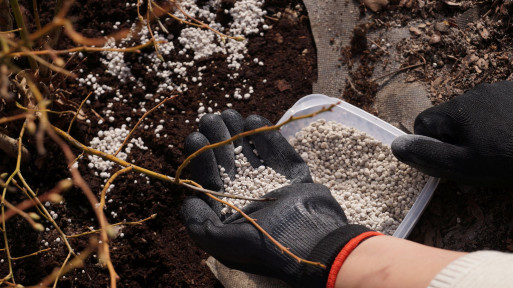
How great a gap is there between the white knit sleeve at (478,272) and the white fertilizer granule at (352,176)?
1.96 ft

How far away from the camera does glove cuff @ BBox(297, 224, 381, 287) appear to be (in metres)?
1.21

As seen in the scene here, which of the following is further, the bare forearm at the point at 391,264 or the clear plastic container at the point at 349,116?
the clear plastic container at the point at 349,116

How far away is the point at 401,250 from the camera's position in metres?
1.13

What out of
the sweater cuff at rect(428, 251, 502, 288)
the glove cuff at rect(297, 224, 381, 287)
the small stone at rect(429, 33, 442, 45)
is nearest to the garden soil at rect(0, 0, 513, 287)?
the small stone at rect(429, 33, 442, 45)

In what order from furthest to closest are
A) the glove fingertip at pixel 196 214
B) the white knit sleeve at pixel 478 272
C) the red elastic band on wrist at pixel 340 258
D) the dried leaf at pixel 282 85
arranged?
the dried leaf at pixel 282 85 → the glove fingertip at pixel 196 214 → the red elastic band on wrist at pixel 340 258 → the white knit sleeve at pixel 478 272

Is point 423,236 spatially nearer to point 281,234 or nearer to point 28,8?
point 281,234

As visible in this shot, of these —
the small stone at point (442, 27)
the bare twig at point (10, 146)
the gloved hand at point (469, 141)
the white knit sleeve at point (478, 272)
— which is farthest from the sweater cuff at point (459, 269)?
the bare twig at point (10, 146)

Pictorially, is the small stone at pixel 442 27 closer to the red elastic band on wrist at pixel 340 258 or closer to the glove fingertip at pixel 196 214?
the red elastic band on wrist at pixel 340 258

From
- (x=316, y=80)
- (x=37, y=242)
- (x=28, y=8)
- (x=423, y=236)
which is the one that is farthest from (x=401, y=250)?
(x=28, y=8)

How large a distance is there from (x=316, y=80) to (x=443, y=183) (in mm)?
609

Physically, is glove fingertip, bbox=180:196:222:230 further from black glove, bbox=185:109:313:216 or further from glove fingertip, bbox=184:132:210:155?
glove fingertip, bbox=184:132:210:155

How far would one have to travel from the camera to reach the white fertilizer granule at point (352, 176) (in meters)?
1.55

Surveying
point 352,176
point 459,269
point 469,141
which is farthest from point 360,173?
point 459,269

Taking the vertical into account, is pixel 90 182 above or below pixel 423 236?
above
